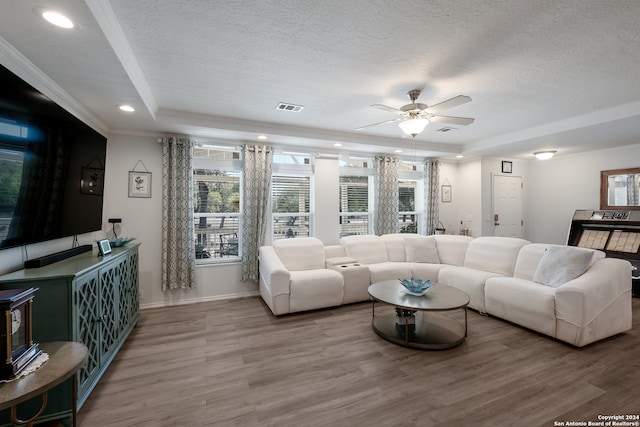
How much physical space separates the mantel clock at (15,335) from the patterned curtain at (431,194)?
595cm

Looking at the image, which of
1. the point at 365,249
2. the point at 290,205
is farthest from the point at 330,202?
the point at 365,249

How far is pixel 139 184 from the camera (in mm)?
3977

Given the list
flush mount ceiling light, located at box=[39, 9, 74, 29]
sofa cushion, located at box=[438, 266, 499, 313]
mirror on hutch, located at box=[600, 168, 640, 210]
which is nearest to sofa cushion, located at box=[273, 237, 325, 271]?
sofa cushion, located at box=[438, 266, 499, 313]

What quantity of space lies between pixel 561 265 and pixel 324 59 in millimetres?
3451

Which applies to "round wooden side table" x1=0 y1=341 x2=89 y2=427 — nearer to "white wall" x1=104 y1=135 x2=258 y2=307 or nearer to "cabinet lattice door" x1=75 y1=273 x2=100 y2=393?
"cabinet lattice door" x1=75 y1=273 x2=100 y2=393

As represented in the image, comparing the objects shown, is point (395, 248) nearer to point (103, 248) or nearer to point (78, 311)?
point (103, 248)

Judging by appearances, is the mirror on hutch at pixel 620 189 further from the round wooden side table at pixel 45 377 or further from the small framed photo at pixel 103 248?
the small framed photo at pixel 103 248

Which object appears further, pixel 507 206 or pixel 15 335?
pixel 507 206

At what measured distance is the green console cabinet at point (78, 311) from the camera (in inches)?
70.5

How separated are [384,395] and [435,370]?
607mm

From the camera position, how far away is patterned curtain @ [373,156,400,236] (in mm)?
5473

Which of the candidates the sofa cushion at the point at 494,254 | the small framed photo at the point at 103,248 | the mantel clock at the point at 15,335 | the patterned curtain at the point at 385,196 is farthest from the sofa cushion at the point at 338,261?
the mantel clock at the point at 15,335

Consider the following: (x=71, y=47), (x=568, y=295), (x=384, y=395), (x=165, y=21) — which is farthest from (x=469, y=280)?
(x=71, y=47)

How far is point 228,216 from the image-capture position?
4.57 m
